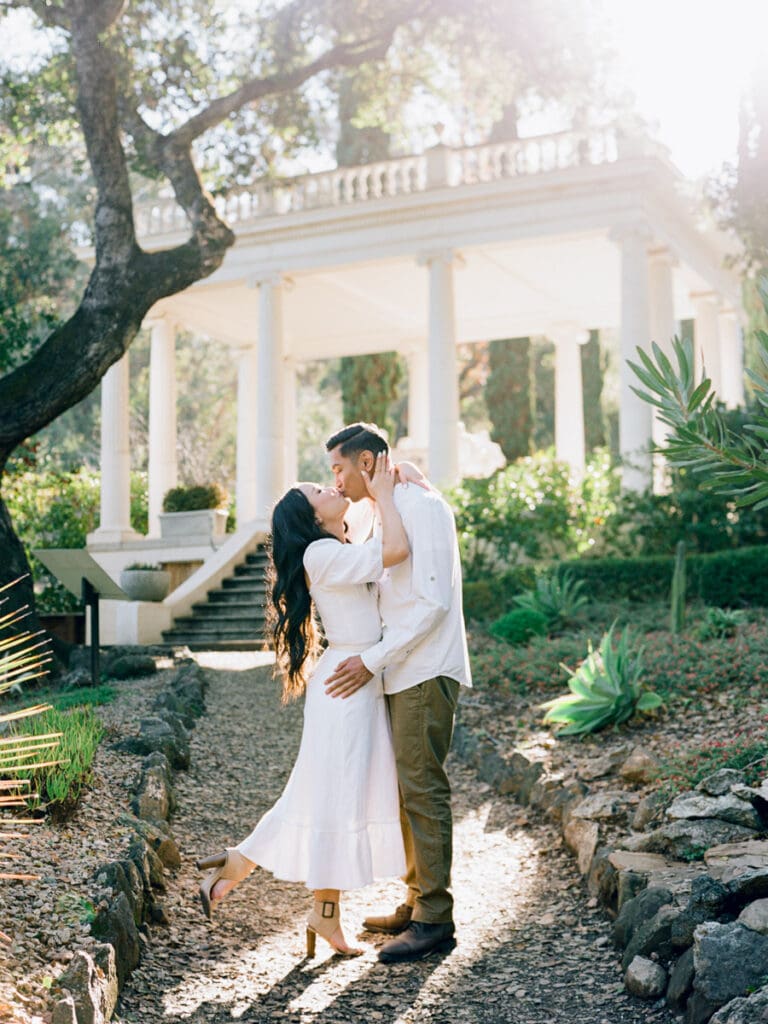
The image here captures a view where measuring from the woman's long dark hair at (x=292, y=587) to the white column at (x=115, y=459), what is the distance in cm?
1540

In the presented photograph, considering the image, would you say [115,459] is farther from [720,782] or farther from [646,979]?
[646,979]

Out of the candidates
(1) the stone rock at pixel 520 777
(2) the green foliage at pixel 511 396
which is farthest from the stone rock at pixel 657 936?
(2) the green foliage at pixel 511 396

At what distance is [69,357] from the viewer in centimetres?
977

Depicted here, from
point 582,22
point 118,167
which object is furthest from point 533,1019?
point 582,22

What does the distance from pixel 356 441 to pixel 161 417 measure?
680 inches

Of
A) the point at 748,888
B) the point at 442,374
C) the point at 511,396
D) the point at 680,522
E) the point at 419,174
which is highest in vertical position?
the point at 419,174

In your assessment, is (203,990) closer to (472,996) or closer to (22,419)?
(472,996)

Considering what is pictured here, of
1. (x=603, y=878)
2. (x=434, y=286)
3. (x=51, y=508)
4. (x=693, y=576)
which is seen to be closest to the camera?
(x=603, y=878)

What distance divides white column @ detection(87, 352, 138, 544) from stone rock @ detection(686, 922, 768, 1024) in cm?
1695

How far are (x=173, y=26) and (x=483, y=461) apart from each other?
9.27 meters

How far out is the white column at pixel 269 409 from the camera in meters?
18.4

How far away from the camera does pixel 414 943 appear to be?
4.42 m

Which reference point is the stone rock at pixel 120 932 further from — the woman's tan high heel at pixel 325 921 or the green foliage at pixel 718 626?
the green foliage at pixel 718 626

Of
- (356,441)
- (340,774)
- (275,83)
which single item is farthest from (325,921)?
(275,83)
